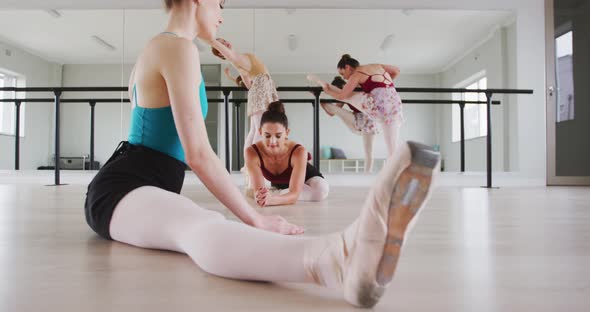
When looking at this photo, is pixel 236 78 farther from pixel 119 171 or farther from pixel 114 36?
pixel 119 171

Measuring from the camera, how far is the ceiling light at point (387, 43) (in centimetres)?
473

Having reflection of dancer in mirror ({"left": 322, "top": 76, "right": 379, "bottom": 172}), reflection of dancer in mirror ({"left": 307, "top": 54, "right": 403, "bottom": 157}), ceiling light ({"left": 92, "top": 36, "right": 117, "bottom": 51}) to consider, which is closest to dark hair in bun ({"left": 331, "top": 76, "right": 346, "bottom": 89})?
reflection of dancer in mirror ({"left": 322, "top": 76, "right": 379, "bottom": 172})

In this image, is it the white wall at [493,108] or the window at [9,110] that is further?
the white wall at [493,108]

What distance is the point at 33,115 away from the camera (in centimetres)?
449

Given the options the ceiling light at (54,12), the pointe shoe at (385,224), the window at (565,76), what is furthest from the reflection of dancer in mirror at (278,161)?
the ceiling light at (54,12)

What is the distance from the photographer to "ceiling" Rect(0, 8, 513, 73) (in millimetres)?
4672

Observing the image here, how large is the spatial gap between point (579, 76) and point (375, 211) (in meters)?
5.27

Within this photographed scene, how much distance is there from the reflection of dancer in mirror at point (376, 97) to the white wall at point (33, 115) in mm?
2996

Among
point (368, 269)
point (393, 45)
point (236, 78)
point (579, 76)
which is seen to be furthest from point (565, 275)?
point (579, 76)

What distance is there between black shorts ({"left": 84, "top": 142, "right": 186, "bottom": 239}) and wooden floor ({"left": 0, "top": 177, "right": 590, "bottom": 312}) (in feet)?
0.28

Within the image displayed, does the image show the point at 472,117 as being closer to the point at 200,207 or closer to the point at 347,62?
the point at 347,62

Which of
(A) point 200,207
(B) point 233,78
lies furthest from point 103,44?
(A) point 200,207

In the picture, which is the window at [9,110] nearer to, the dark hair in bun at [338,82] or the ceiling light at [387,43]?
the dark hair in bun at [338,82]

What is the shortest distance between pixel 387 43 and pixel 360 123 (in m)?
1.11
